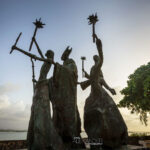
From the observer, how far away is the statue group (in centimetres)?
624

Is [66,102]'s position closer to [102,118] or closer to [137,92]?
[102,118]

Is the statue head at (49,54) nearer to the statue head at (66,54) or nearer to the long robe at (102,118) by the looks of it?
the statue head at (66,54)

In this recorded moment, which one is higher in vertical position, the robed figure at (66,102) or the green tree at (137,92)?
the green tree at (137,92)

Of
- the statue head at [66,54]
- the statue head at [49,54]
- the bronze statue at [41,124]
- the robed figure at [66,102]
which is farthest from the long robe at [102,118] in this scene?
the statue head at [49,54]

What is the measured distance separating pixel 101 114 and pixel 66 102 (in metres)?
1.65

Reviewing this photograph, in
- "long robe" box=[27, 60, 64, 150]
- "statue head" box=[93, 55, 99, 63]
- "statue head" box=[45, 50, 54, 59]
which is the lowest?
"long robe" box=[27, 60, 64, 150]

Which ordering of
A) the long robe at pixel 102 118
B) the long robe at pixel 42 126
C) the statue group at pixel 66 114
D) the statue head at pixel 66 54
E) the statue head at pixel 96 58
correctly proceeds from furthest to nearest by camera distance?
the statue head at pixel 96 58
the statue head at pixel 66 54
the long robe at pixel 102 118
the statue group at pixel 66 114
the long robe at pixel 42 126

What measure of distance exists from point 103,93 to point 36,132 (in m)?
3.79

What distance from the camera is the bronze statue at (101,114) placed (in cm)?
759

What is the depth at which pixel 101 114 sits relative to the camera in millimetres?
7938

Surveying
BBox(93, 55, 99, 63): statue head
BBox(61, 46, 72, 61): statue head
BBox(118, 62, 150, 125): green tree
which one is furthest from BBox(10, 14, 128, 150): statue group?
BBox(118, 62, 150, 125): green tree

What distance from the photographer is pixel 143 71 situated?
804 inches

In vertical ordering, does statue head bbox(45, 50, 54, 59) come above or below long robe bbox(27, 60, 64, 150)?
above

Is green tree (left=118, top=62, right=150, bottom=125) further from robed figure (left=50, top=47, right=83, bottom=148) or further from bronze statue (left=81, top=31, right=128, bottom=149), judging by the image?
robed figure (left=50, top=47, right=83, bottom=148)
